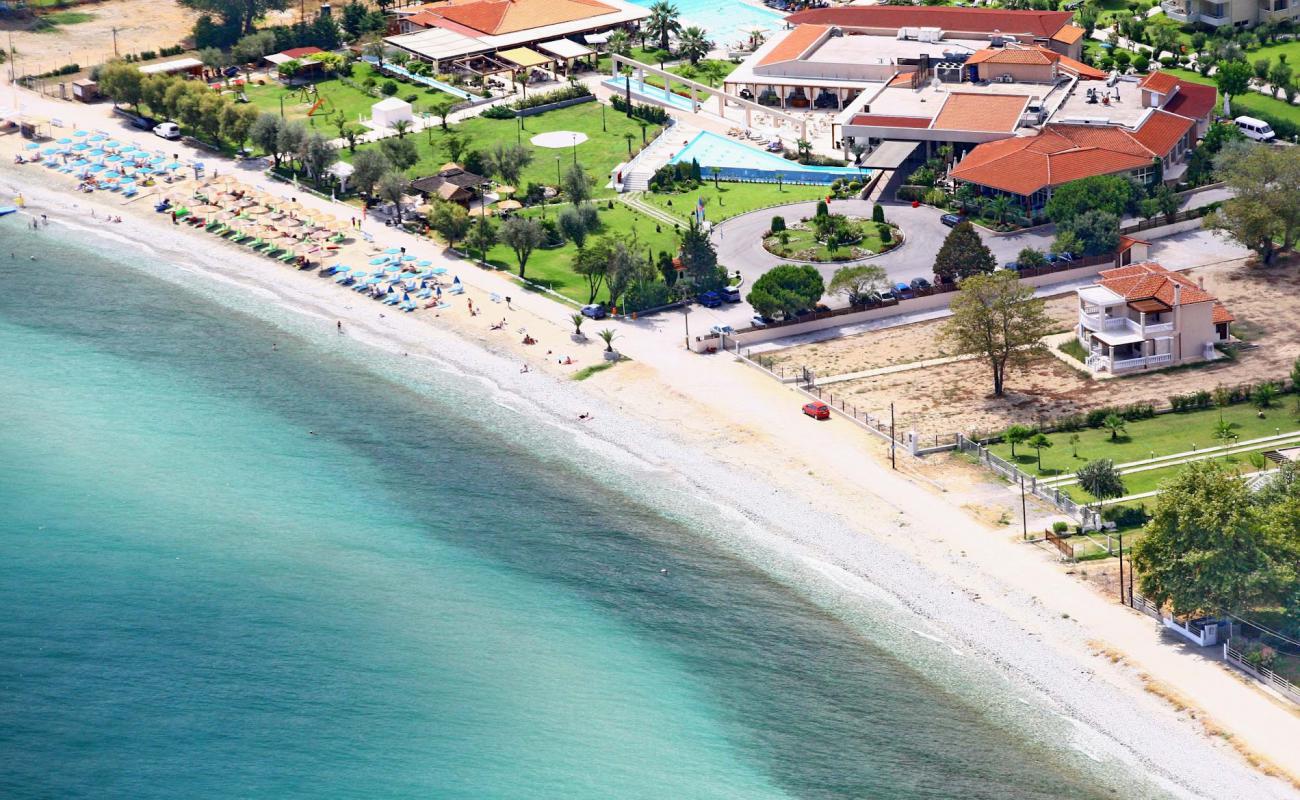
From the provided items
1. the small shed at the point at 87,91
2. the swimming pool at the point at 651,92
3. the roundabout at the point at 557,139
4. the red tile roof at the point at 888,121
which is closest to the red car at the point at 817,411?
the red tile roof at the point at 888,121

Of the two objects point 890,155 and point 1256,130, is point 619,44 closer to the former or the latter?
point 890,155

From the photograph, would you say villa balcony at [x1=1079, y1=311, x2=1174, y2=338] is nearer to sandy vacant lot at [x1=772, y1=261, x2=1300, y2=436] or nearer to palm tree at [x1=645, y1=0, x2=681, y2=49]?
sandy vacant lot at [x1=772, y1=261, x2=1300, y2=436]

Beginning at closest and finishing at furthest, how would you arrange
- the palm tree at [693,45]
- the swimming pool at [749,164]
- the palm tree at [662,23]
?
1. the swimming pool at [749,164]
2. the palm tree at [693,45]
3. the palm tree at [662,23]

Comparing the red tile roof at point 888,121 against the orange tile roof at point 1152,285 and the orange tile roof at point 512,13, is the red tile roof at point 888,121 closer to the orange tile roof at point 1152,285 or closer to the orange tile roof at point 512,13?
the orange tile roof at point 1152,285

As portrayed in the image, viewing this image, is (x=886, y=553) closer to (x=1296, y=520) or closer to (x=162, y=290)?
(x=1296, y=520)

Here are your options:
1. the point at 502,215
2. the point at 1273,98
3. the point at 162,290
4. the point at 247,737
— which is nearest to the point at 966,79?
the point at 1273,98

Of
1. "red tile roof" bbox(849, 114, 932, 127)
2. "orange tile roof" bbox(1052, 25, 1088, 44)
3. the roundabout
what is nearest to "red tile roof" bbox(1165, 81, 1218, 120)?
"orange tile roof" bbox(1052, 25, 1088, 44)
